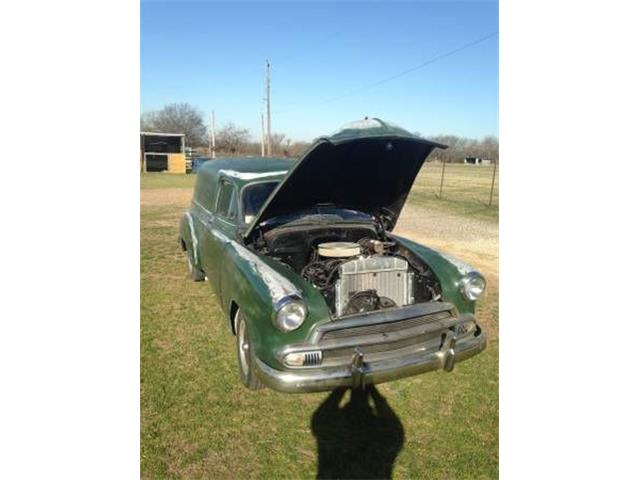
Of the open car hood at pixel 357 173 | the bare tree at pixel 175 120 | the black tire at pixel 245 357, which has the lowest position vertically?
the black tire at pixel 245 357

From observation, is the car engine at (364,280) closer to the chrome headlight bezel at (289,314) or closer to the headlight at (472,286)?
the headlight at (472,286)

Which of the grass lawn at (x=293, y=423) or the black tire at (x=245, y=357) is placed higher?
the black tire at (x=245, y=357)

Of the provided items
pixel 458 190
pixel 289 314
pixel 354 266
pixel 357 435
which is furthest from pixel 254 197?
pixel 458 190

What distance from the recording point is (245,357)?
8.29 feet

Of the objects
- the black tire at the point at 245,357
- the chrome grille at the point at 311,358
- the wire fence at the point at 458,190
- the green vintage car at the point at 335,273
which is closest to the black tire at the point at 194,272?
the green vintage car at the point at 335,273

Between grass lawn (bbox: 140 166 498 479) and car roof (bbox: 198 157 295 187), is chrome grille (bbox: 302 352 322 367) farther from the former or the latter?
car roof (bbox: 198 157 295 187)

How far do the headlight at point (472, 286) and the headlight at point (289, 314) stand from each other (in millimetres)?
1139

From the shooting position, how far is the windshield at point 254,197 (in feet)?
10.6

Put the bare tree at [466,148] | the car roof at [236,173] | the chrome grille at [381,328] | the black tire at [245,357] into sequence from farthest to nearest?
the car roof at [236,173] < the bare tree at [466,148] < the black tire at [245,357] < the chrome grille at [381,328]

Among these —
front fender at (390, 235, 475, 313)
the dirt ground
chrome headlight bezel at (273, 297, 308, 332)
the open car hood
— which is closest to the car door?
the open car hood

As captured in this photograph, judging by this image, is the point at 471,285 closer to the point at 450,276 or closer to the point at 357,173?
the point at 450,276

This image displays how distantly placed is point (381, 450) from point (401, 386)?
571 mm
